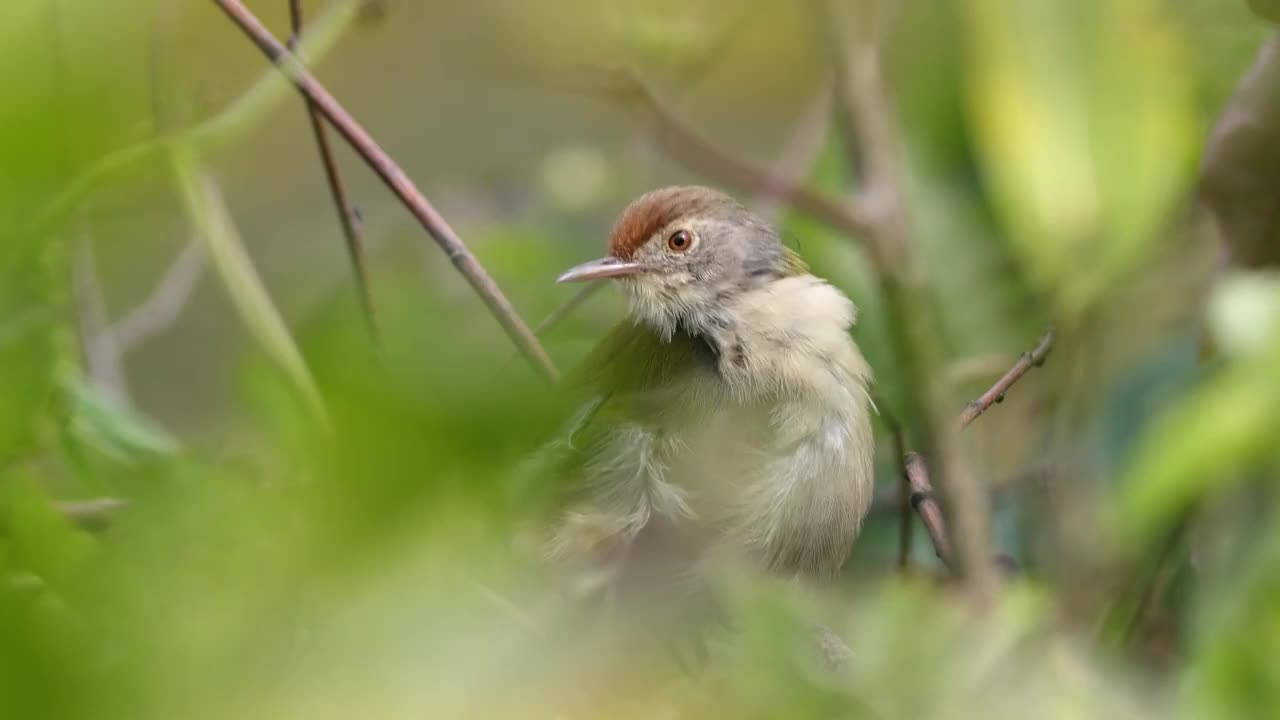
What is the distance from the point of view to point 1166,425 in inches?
47.6

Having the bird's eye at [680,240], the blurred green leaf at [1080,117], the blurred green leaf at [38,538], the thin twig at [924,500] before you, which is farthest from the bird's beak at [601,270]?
the blurred green leaf at [38,538]

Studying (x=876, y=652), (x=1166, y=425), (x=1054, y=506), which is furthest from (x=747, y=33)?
(x=876, y=652)

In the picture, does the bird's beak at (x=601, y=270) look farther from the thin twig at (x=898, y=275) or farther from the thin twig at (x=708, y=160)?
the thin twig at (x=898, y=275)

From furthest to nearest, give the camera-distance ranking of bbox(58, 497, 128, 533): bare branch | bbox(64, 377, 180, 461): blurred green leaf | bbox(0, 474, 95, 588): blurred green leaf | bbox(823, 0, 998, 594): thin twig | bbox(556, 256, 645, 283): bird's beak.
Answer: bbox(556, 256, 645, 283): bird's beak
bbox(64, 377, 180, 461): blurred green leaf
bbox(58, 497, 128, 533): bare branch
bbox(823, 0, 998, 594): thin twig
bbox(0, 474, 95, 588): blurred green leaf

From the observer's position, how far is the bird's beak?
10.5ft

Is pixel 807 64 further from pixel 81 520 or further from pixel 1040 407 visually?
pixel 81 520

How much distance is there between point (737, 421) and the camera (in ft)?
8.95

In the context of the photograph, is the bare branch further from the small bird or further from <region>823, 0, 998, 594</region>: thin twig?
the small bird

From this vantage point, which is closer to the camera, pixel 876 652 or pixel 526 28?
pixel 876 652

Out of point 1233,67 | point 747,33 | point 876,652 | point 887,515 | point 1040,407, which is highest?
point 876,652

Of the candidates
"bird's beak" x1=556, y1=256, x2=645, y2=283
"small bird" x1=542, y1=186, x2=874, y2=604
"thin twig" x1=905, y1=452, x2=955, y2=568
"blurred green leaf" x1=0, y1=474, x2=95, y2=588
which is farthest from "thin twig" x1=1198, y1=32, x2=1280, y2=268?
"blurred green leaf" x1=0, y1=474, x2=95, y2=588

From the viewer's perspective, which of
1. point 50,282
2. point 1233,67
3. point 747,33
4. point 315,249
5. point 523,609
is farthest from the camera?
point 315,249

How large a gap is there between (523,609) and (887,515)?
3.01 metres

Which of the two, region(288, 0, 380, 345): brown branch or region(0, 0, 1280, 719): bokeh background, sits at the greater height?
region(0, 0, 1280, 719): bokeh background
